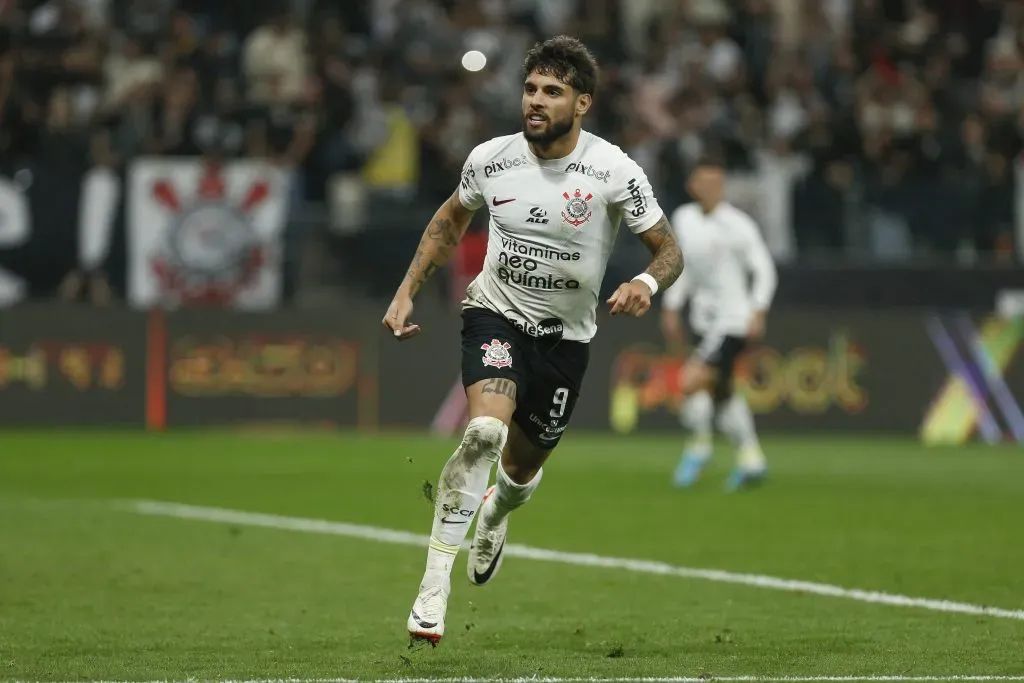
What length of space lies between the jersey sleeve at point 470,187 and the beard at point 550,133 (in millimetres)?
321

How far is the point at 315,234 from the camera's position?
770 inches

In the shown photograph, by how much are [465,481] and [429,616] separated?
0.68 m

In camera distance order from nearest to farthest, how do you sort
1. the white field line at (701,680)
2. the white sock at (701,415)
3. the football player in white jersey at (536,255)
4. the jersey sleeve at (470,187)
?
the white field line at (701,680), the football player in white jersey at (536,255), the jersey sleeve at (470,187), the white sock at (701,415)

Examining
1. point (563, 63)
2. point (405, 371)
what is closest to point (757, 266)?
point (405, 371)

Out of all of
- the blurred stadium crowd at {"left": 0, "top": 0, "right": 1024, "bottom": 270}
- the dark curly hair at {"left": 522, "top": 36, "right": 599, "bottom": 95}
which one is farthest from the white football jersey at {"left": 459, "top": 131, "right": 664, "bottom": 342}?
the blurred stadium crowd at {"left": 0, "top": 0, "right": 1024, "bottom": 270}

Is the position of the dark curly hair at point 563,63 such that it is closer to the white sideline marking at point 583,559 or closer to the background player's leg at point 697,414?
the white sideline marking at point 583,559

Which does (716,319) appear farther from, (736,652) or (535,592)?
(736,652)

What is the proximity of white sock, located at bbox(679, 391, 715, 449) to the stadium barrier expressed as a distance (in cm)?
447

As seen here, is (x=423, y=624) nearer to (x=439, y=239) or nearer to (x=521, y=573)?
(x=439, y=239)

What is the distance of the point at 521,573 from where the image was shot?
31.7 ft

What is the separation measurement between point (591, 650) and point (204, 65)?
1559 cm

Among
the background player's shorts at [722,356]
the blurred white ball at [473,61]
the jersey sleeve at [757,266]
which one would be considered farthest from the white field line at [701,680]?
the blurred white ball at [473,61]

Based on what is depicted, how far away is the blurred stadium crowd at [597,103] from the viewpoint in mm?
20000

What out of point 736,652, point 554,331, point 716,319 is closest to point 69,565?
point 554,331
